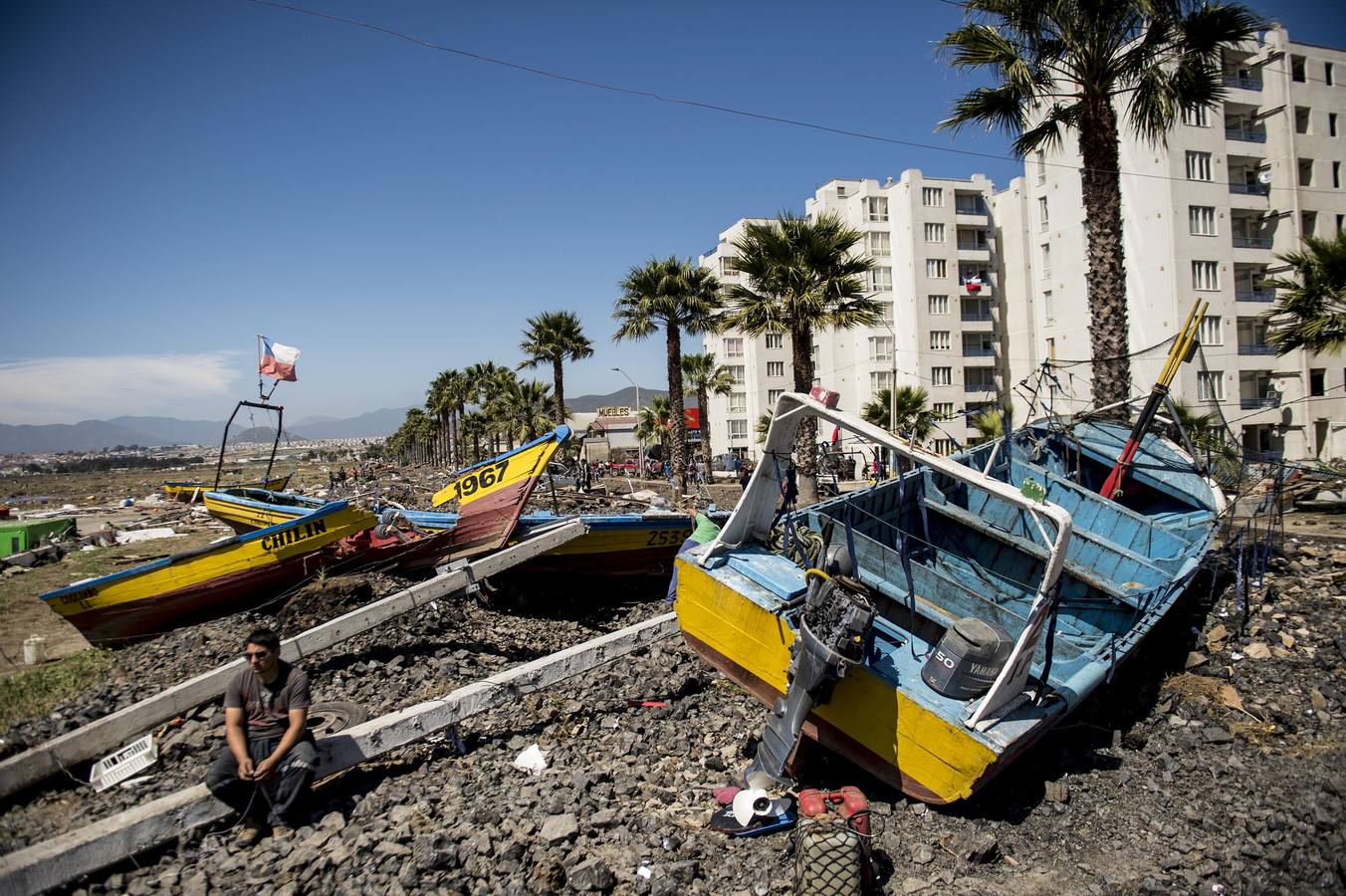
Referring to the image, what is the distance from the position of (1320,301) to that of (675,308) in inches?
634

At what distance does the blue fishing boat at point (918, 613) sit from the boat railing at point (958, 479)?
0.05ft

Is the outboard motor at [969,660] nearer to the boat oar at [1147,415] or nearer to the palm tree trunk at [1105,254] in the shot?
the boat oar at [1147,415]

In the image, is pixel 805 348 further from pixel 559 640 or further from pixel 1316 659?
pixel 1316 659

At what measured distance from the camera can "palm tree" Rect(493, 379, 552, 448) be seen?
39094 millimetres

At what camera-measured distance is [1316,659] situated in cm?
665

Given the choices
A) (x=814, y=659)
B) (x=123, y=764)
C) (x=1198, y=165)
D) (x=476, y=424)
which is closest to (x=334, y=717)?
(x=123, y=764)

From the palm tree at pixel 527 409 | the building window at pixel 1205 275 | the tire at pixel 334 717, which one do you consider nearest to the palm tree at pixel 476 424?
the palm tree at pixel 527 409

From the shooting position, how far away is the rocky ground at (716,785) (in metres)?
Answer: 4.02

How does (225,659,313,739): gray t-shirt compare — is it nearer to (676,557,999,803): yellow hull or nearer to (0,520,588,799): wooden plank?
(0,520,588,799): wooden plank

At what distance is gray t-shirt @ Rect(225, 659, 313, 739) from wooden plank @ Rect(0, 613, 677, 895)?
1.33 feet

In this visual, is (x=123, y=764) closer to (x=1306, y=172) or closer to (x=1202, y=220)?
(x=1202, y=220)

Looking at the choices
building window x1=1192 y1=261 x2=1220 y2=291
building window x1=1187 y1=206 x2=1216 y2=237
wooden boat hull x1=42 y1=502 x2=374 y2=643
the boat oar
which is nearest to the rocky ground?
wooden boat hull x1=42 y1=502 x2=374 y2=643

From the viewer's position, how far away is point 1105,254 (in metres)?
11.5

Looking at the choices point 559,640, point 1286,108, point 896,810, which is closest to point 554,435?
point 559,640
